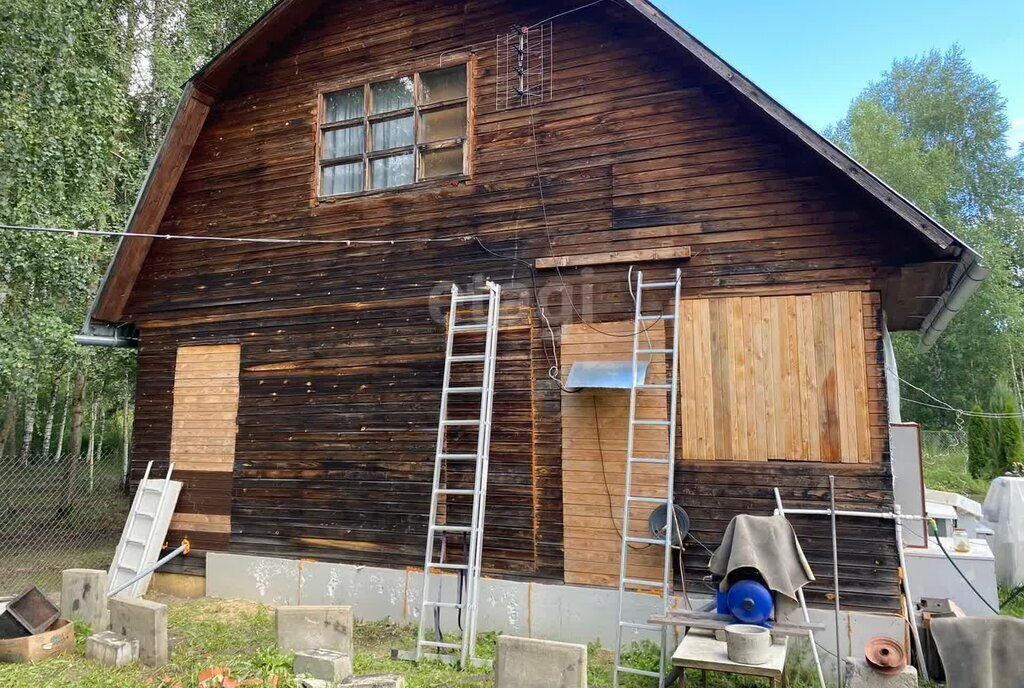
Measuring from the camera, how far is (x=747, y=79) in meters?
5.97

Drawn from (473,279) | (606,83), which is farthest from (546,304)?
(606,83)

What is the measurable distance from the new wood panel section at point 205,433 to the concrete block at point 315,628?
303 centimetres

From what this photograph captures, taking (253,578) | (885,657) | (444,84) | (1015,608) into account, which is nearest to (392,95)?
(444,84)

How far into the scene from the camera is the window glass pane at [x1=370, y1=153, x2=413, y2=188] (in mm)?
8094

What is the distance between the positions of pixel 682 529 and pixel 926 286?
3.30 meters

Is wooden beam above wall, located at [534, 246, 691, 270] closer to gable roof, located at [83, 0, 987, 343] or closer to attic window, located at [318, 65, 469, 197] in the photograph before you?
gable roof, located at [83, 0, 987, 343]

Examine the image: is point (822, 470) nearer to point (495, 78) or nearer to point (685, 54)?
point (685, 54)

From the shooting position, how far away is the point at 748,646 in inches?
183

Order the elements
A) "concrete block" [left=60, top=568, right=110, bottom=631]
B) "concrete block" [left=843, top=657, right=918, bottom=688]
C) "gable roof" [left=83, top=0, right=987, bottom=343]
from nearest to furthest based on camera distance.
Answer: "concrete block" [left=843, top=657, right=918, bottom=688] < "gable roof" [left=83, top=0, right=987, bottom=343] < "concrete block" [left=60, top=568, right=110, bottom=631]

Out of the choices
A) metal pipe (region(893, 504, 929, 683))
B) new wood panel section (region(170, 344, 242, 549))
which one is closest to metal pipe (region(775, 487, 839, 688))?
metal pipe (region(893, 504, 929, 683))

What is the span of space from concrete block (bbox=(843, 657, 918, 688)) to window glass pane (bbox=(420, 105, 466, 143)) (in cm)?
613

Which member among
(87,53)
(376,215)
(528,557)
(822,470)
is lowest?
(528,557)

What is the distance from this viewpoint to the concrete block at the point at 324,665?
207 inches

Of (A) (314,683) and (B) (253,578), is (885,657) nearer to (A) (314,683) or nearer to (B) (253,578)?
(A) (314,683)
